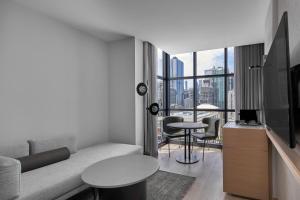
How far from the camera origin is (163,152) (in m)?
4.58

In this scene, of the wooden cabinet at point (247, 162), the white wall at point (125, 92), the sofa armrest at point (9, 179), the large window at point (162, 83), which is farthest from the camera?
the large window at point (162, 83)

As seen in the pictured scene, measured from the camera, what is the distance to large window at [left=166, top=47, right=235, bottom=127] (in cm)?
473

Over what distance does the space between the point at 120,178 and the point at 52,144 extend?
148 cm

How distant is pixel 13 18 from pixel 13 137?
5.25 feet

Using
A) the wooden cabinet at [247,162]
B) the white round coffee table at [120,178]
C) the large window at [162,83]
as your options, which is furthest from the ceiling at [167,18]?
the white round coffee table at [120,178]

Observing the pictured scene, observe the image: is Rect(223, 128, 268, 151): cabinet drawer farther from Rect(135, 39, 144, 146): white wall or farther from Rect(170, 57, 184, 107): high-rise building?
Rect(170, 57, 184, 107): high-rise building

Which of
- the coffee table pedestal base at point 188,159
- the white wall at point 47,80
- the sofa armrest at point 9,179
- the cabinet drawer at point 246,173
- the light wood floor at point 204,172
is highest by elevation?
the white wall at point 47,80

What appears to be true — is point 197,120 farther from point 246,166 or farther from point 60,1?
point 60,1

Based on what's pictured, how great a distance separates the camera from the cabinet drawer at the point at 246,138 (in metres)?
2.29

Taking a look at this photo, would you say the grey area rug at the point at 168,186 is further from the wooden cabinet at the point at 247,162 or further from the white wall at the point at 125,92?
the white wall at the point at 125,92

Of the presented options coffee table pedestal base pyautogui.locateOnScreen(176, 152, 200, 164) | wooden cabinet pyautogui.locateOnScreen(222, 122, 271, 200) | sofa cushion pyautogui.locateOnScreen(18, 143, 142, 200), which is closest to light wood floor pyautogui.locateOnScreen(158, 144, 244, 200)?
coffee table pedestal base pyautogui.locateOnScreen(176, 152, 200, 164)

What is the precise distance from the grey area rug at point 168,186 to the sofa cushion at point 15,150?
1.76 metres

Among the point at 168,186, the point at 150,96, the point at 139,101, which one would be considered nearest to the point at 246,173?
the point at 168,186

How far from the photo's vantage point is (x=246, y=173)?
2.37 m
